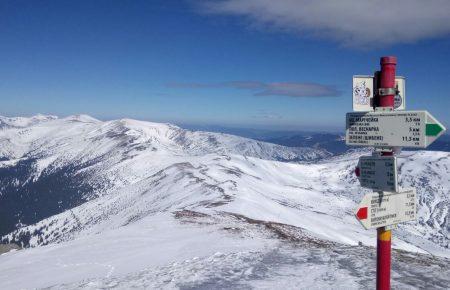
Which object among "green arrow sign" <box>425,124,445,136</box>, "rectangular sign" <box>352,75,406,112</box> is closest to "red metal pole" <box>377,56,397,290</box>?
"rectangular sign" <box>352,75,406,112</box>

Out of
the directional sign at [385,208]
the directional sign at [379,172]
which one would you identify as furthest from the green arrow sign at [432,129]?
the directional sign at [385,208]

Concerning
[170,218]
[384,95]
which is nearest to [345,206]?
[170,218]

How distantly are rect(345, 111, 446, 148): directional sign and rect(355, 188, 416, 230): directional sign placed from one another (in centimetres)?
90

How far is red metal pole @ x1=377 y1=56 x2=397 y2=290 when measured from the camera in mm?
6637

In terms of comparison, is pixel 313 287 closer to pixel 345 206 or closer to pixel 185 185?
pixel 185 185

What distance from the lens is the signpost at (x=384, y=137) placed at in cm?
646

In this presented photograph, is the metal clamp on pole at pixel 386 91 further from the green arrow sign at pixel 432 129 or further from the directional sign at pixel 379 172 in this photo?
the directional sign at pixel 379 172

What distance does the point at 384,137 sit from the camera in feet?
21.8

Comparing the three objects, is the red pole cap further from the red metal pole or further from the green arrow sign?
the green arrow sign

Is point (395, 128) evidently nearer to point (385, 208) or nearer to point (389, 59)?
point (389, 59)

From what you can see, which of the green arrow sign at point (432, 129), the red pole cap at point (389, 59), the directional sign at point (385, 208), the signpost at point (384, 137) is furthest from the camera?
the directional sign at point (385, 208)

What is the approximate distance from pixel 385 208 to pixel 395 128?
1367 millimetres

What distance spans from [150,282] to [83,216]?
13874cm

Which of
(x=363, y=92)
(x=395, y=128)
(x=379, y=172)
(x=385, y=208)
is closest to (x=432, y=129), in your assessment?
(x=395, y=128)
